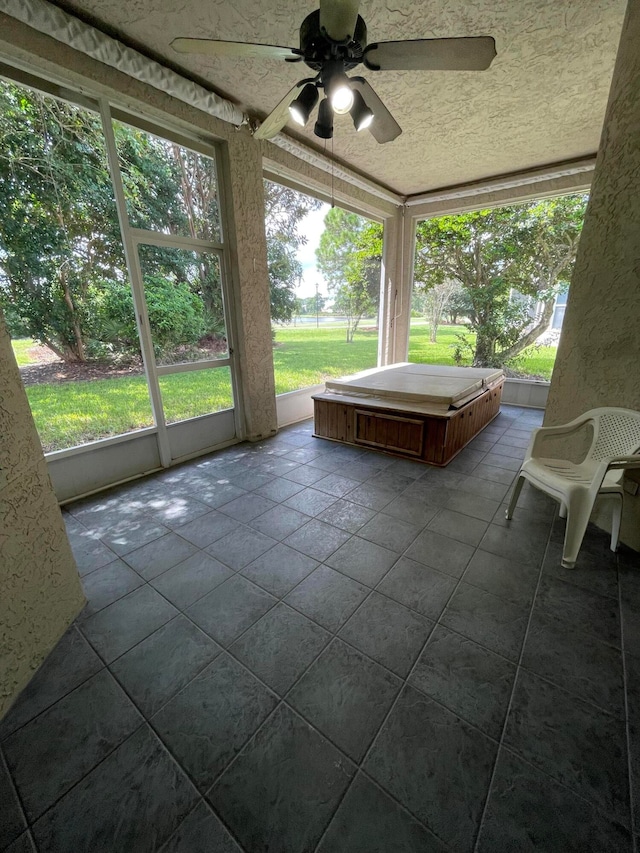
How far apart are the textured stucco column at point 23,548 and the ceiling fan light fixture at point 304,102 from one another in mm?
1683

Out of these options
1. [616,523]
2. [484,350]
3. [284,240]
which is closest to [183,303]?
[284,240]

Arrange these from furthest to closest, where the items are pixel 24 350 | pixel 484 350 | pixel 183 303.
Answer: pixel 484 350
pixel 183 303
pixel 24 350

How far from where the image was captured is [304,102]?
170 cm

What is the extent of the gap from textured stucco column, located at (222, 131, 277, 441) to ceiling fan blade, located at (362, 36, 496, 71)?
194 cm

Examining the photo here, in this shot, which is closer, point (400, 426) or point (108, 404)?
point (108, 404)

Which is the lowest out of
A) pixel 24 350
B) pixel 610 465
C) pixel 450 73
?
pixel 610 465

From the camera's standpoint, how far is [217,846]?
886 millimetres

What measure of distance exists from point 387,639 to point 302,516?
1.03 meters

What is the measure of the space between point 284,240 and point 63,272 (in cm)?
238

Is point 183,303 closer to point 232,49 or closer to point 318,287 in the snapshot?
point 232,49

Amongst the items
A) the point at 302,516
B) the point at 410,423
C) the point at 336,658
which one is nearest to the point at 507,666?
the point at 336,658

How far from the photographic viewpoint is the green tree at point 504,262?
4.85 m

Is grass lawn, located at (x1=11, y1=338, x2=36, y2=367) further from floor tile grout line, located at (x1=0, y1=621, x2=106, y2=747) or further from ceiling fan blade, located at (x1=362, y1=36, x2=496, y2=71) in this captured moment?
ceiling fan blade, located at (x1=362, y1=36, x2=496, y2=71)

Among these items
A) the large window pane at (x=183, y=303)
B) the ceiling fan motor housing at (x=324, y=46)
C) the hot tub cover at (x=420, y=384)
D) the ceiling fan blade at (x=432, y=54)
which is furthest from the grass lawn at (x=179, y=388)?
the ceiling fan blade at (x=432, y=54)
